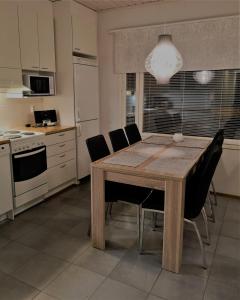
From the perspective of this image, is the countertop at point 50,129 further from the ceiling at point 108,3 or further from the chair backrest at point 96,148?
the ceiling at point 108,3

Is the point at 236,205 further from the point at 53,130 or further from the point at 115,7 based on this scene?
the point at 115,7

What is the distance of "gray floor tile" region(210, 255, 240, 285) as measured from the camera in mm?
1973

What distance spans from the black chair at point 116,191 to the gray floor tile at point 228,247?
768mm

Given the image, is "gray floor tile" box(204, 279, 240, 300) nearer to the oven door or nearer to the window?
the oven door

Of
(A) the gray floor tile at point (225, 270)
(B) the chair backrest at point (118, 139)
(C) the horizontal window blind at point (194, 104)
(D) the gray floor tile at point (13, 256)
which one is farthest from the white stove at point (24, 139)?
(A) the gray floor tile at point (225, 270)

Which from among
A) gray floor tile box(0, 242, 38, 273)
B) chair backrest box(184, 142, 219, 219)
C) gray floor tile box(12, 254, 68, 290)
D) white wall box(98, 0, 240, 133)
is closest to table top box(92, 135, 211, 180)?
chair backrest box(184, 142, 219, 219)

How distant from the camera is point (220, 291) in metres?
1.85

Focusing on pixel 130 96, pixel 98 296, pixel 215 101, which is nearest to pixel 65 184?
pixel 130 96

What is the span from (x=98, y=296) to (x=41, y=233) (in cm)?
105

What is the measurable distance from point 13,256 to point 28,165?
1069 mm

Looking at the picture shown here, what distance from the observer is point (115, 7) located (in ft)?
12.5

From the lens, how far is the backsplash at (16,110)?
3.39 metres

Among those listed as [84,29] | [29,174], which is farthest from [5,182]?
[84,29]

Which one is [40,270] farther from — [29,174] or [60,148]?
[60,148]
